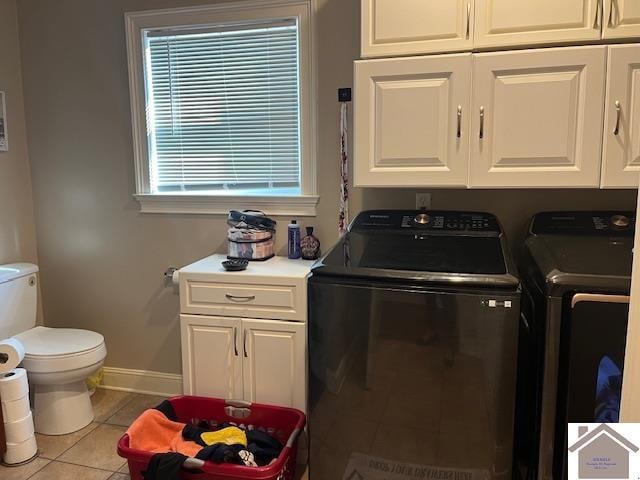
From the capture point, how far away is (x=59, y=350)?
2.45m

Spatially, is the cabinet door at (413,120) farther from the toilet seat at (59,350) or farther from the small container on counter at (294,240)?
the toilet seat at (59,350)

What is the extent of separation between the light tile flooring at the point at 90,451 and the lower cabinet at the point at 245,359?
502 millimetres

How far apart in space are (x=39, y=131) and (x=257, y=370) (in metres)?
2.00

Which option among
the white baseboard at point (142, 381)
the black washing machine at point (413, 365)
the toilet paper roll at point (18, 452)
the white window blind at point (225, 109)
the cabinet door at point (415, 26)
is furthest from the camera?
the white baseboard at point (142, 381)

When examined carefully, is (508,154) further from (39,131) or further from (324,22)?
(39,131)

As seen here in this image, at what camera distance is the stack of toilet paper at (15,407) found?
223 centimetres

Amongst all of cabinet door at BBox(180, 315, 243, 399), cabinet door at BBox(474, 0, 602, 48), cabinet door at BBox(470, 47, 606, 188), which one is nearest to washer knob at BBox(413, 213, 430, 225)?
cabinet door at BBox(470, 47, 606, 188)

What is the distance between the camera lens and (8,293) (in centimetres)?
260

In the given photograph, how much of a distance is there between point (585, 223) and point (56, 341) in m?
2.60

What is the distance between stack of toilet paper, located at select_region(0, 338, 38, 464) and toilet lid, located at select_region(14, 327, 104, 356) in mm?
127

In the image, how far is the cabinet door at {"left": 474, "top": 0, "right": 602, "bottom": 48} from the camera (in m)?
1.83

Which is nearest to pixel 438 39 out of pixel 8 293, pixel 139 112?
pixel 139 112

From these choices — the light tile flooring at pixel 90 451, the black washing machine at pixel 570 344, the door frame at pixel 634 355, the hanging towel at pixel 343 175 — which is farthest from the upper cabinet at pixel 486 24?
the light tile flooring at pixel 90 451

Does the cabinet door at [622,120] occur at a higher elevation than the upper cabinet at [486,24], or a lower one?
lower
